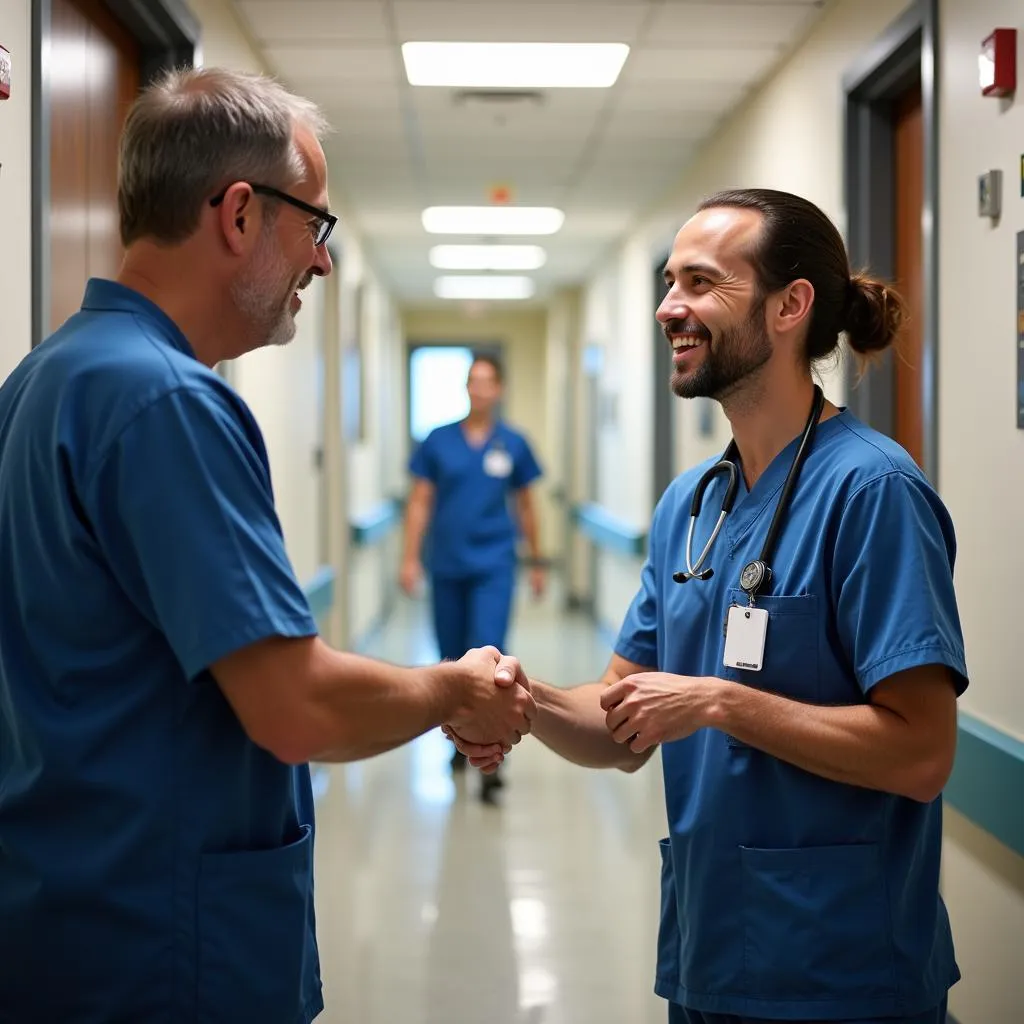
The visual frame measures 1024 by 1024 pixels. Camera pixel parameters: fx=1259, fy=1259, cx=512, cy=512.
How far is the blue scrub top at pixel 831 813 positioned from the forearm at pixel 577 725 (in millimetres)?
219

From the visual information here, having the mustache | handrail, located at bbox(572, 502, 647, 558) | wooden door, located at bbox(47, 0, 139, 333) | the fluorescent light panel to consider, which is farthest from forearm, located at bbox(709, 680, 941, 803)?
handrail, located at bbox(572, 502, 647, 558)

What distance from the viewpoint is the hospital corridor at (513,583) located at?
118 centimetres

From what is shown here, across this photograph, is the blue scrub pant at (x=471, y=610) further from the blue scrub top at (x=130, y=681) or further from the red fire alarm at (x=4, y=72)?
the blue scrub top at (x=130, y=681)

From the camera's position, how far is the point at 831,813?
149 cm

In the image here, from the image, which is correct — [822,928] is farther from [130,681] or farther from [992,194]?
[992,194]

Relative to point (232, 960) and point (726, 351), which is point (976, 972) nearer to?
point (726, 351)

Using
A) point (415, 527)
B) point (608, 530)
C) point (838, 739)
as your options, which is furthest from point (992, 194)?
point (608, 530)

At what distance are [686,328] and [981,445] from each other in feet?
3.78

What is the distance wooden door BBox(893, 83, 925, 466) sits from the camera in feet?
11.0

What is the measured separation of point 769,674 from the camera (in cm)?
152

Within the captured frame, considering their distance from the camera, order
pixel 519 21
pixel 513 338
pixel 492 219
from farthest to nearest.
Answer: pixel 513 338
pixel 492 219
pixel 519 21

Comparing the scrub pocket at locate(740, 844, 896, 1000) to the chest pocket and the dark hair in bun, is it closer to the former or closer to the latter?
the chest pocket

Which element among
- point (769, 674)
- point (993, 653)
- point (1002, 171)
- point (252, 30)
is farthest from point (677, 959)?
point (252, 30)

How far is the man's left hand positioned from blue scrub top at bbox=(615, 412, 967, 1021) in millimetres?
90
